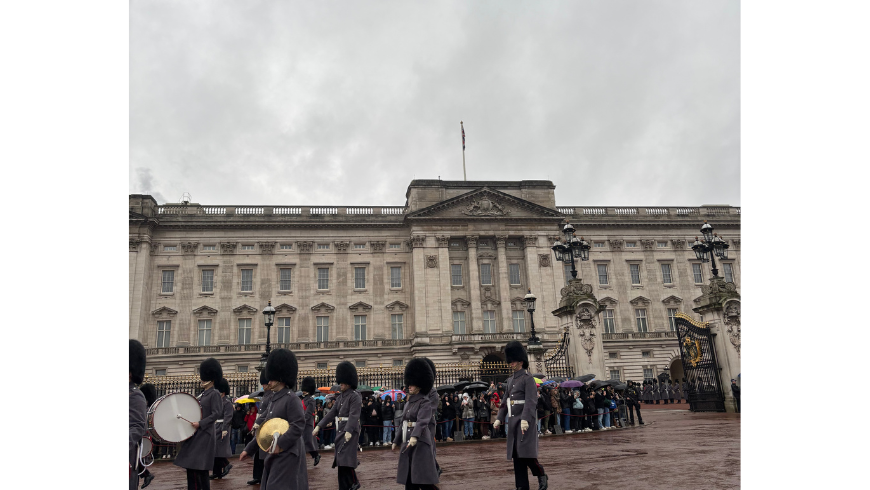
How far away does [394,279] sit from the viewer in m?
45.1

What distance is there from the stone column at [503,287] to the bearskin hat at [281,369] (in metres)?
37.6

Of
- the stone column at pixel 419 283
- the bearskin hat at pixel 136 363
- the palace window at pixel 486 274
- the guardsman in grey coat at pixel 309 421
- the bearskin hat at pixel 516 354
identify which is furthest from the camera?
the palace window at pixel 486 274

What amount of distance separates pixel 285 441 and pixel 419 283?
3795 centimetres

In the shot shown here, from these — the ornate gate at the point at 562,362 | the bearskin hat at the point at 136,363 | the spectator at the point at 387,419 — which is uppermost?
the bearskin hat at the point at 136,363

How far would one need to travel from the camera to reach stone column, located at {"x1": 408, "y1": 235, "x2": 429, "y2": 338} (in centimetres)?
4262

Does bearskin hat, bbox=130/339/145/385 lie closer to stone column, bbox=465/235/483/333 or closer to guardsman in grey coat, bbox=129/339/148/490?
guardsman in grey coat, bbox=129/339/148/490

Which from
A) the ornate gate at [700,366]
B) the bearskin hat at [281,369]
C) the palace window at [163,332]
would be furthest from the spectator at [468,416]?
the palace window at [163,332]

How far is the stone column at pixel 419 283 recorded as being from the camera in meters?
42.6

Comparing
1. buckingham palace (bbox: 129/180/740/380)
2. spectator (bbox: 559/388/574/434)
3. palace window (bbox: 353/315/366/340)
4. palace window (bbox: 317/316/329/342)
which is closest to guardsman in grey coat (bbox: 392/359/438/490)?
spectator (bbox: 559/388/574/434)

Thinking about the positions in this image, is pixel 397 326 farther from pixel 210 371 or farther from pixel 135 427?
pixel 135 427

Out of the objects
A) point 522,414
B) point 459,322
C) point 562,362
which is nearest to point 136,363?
point 522,414

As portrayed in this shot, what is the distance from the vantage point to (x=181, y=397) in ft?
23.6

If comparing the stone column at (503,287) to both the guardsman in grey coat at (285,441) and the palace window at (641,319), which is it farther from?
the guardsman in grey coat at (285,441)

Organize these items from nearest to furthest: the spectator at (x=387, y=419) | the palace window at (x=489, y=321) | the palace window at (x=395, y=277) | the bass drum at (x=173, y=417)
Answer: the bass drum at (x=173, y=417) → the spectator at (x=387, y=419) → the palace window at (x=489, y=321) → the palace window at (x=395, y=277)
